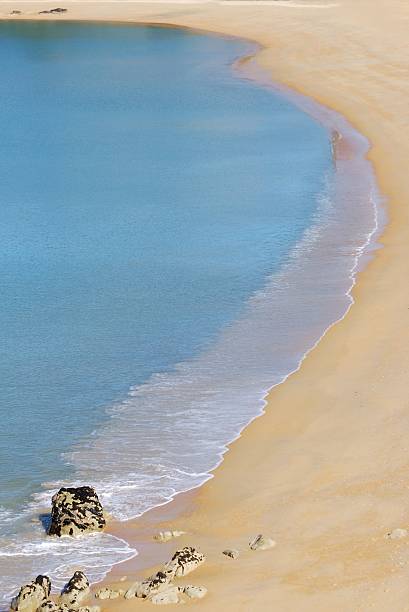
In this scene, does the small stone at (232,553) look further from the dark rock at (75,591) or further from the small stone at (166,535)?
the dark rock at (75,591)

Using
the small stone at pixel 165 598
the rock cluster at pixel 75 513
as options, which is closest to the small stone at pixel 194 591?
the small stone at pixel 165 598

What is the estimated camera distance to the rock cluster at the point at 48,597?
10367mm

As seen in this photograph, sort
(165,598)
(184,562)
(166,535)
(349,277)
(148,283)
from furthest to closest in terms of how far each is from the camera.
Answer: (148,283) → (349,277) → (166,535) → (184,562) → (165,598)

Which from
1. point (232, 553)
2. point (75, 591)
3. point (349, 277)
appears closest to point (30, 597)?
point (75, 591)

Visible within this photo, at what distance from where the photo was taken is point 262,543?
37.7 feet

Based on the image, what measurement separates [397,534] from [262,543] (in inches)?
51.5

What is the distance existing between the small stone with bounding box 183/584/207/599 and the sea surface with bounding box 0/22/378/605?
43.2 inches

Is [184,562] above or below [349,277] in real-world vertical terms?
below

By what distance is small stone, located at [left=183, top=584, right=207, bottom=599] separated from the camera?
414 inches

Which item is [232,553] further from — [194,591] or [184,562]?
[194,591]

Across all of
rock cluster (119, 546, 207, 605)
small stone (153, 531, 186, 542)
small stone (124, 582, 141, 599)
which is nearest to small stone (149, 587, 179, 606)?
rock cluster (119, 546, 207, 605)

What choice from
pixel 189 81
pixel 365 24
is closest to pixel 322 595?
pixel 189 81

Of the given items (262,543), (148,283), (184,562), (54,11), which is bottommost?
(184,562)

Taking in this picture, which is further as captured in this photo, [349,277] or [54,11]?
[54,11]
